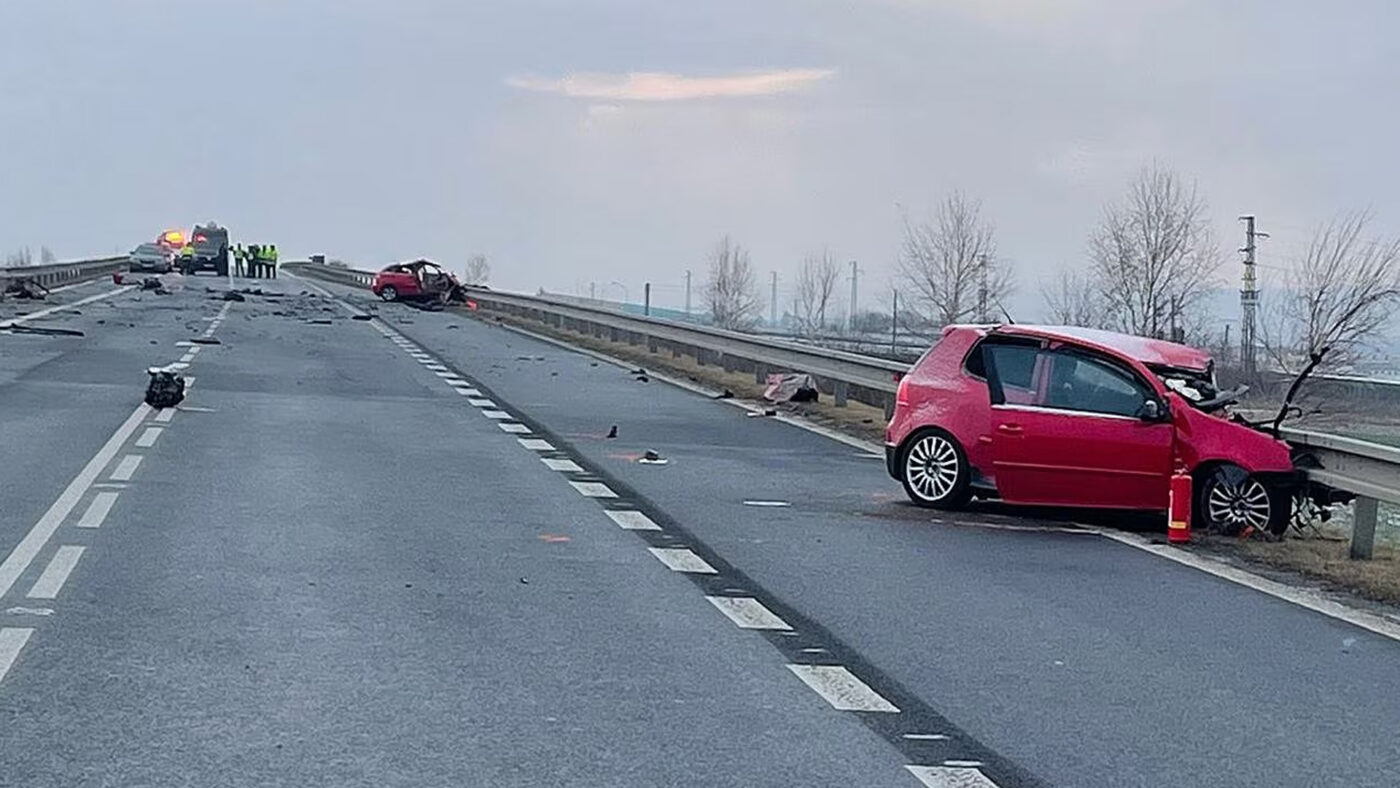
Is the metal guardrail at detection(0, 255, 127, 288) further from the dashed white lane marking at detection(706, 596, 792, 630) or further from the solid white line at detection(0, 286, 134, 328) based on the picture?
the dashed white lane marking at detection(706, 596, 792, 630)

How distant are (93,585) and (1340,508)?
1026cm

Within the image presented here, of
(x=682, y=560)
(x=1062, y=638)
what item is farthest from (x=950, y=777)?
(x=682, y=560)

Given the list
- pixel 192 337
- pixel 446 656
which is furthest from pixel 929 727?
pixel 192 337

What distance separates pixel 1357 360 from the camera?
37125 millimetres

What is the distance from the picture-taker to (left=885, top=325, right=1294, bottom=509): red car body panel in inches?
511

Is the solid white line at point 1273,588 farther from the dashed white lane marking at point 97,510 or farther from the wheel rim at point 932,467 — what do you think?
the dashed white lane marking at point 97,510

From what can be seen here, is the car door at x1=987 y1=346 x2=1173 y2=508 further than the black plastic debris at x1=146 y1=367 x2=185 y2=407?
No

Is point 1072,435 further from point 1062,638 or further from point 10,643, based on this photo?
point 10,643

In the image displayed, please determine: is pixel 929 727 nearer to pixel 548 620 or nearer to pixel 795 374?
pixel 548 620

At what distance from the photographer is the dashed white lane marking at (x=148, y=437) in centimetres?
1611

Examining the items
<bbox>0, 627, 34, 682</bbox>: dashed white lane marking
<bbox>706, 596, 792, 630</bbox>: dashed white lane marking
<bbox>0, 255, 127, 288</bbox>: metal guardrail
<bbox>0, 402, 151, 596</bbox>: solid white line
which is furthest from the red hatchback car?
<bbox>0, 255, 127, 288</bbox>: metal guardrail

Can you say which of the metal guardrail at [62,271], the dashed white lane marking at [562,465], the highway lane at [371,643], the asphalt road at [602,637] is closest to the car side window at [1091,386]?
the asphalt road at [602,637]

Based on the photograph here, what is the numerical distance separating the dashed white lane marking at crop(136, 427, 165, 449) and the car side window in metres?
7.52

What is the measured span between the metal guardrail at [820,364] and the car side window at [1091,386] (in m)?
1.06
